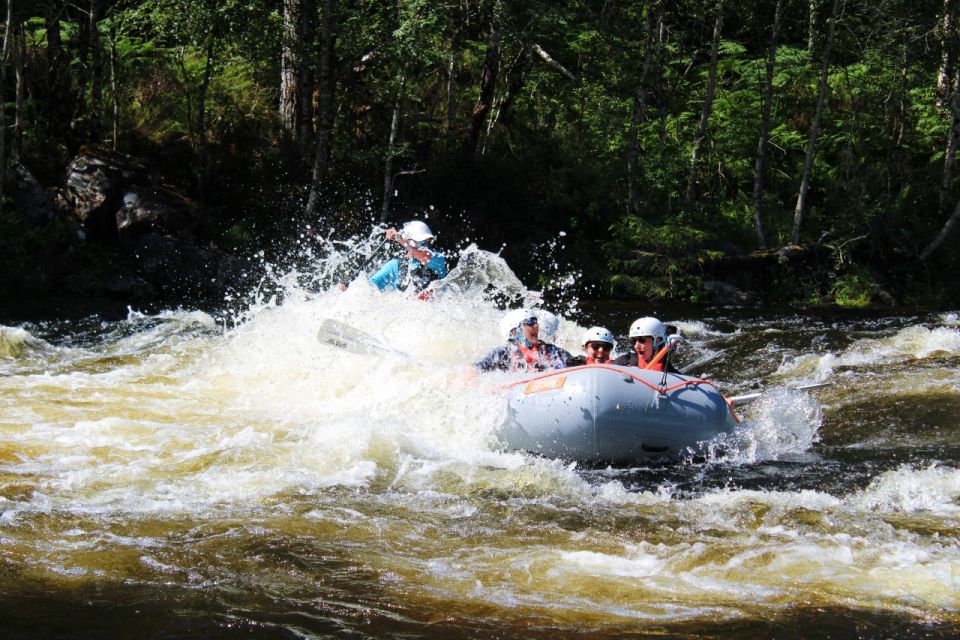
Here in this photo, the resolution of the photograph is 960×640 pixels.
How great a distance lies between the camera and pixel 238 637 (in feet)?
13.2

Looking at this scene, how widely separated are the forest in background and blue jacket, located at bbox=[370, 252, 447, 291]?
5965 mm

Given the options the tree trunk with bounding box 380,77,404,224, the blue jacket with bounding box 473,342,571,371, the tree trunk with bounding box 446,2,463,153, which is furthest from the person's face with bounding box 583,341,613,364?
the tree trunk with bounding box 446,2,463,153

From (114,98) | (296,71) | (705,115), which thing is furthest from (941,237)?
(114,98)

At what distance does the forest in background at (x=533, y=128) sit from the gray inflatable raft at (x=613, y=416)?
1012cm

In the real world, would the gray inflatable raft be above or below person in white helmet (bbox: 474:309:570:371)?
below

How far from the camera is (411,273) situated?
11383mm

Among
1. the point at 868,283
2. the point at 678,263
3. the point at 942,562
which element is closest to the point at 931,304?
the point at 868,283

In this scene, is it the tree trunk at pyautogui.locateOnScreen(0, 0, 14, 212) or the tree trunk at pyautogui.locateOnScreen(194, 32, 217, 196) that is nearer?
the tree trunk at pyautogui.locateOnScreen(0, 0, 14, 212)

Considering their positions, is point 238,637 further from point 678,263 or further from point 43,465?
point 678,263

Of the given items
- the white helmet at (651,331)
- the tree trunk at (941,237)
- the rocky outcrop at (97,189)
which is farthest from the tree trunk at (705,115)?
the white helmet at (651,331)

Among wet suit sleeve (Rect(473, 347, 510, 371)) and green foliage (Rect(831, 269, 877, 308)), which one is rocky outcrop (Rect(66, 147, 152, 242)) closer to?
wet suit sleeve (Rect(473, 347, 510, 371))

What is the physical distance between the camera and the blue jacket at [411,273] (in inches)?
434

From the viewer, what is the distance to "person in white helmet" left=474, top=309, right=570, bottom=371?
8.07 meters

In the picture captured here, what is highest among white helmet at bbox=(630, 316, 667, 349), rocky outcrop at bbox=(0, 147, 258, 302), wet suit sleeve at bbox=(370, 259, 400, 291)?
rocky outcrop at bbox=(0, 147, 258, 302)
